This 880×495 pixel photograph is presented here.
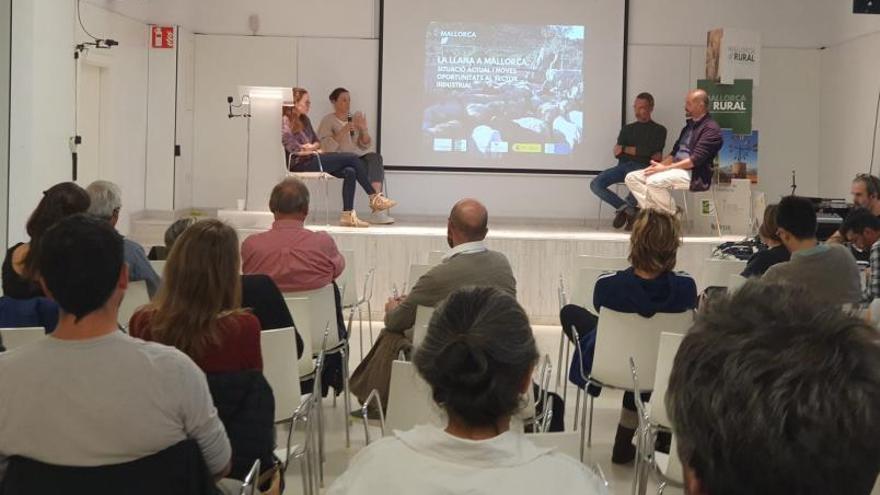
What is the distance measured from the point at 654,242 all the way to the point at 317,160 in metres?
6.18

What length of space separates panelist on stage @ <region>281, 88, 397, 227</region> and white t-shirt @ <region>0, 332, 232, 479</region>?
782 cm

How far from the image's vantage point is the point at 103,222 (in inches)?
92.7

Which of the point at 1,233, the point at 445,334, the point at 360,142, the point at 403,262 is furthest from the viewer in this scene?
the point at 360,142

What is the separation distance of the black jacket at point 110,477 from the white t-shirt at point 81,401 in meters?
0.03

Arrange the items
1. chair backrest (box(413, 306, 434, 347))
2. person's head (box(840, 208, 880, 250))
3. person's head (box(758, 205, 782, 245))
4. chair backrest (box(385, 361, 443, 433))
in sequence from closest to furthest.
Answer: chair backrest (box(385, 361, 443, 433)) < chair backrest (box(413, 306, 434, 347)) < person's head (box(758, 205, 782, 245)) < person's head (box(840, 208, 880, 250))

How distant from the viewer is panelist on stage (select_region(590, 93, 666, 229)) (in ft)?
36.3

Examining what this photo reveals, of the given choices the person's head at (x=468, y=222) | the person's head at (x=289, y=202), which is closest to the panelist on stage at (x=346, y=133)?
the person's head at (x=289, y=202)

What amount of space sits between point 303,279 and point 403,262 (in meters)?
4.09

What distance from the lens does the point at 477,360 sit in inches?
76.9

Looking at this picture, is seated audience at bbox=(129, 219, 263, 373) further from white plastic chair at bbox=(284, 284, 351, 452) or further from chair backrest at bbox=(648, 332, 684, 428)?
white plastic chair at bbox=(284, 284, 351, 452)

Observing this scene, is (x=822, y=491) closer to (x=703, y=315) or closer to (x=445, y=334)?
(x=703, y=315)

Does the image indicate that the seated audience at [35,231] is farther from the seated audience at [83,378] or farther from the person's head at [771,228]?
the person's head at [771,228]

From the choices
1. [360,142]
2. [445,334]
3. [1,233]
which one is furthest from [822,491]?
[360,142]

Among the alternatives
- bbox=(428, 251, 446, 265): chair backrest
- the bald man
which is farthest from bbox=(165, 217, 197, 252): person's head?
the bald man
